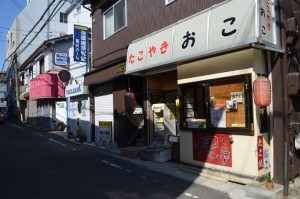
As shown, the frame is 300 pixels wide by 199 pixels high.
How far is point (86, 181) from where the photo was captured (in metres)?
8.77

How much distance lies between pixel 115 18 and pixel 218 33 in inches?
352

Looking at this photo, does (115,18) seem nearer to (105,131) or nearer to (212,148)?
(105,131)

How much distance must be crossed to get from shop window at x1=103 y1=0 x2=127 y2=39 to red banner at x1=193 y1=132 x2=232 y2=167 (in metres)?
7.71

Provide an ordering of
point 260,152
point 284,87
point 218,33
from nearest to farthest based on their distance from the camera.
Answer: point 284,87 < point 260,152 < point 218,33

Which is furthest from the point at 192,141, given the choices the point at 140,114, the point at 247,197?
the point at 140,114

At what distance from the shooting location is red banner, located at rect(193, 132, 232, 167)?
849cm

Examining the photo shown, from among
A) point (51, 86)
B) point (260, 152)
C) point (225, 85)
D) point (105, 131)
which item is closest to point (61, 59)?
point (51, 86)

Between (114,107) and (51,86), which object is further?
(51,86)

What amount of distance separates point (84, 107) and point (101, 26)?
541 centimetres

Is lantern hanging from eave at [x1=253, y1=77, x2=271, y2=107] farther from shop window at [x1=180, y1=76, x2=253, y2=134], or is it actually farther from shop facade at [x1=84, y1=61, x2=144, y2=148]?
shop facade at [x1=84, y1=61, x2=144, y2=148]

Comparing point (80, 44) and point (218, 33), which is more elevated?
point (80, 44)

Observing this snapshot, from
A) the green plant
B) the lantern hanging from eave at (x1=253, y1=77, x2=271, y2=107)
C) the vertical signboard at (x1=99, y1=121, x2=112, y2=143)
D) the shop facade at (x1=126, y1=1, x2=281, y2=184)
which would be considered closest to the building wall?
the shop facade at (x1=126, y1=1, x2=281, y2=184)

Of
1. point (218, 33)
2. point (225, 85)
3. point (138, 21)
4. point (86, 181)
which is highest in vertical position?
point (138, 21)

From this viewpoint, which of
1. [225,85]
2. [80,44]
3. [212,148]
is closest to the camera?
[225,85]
